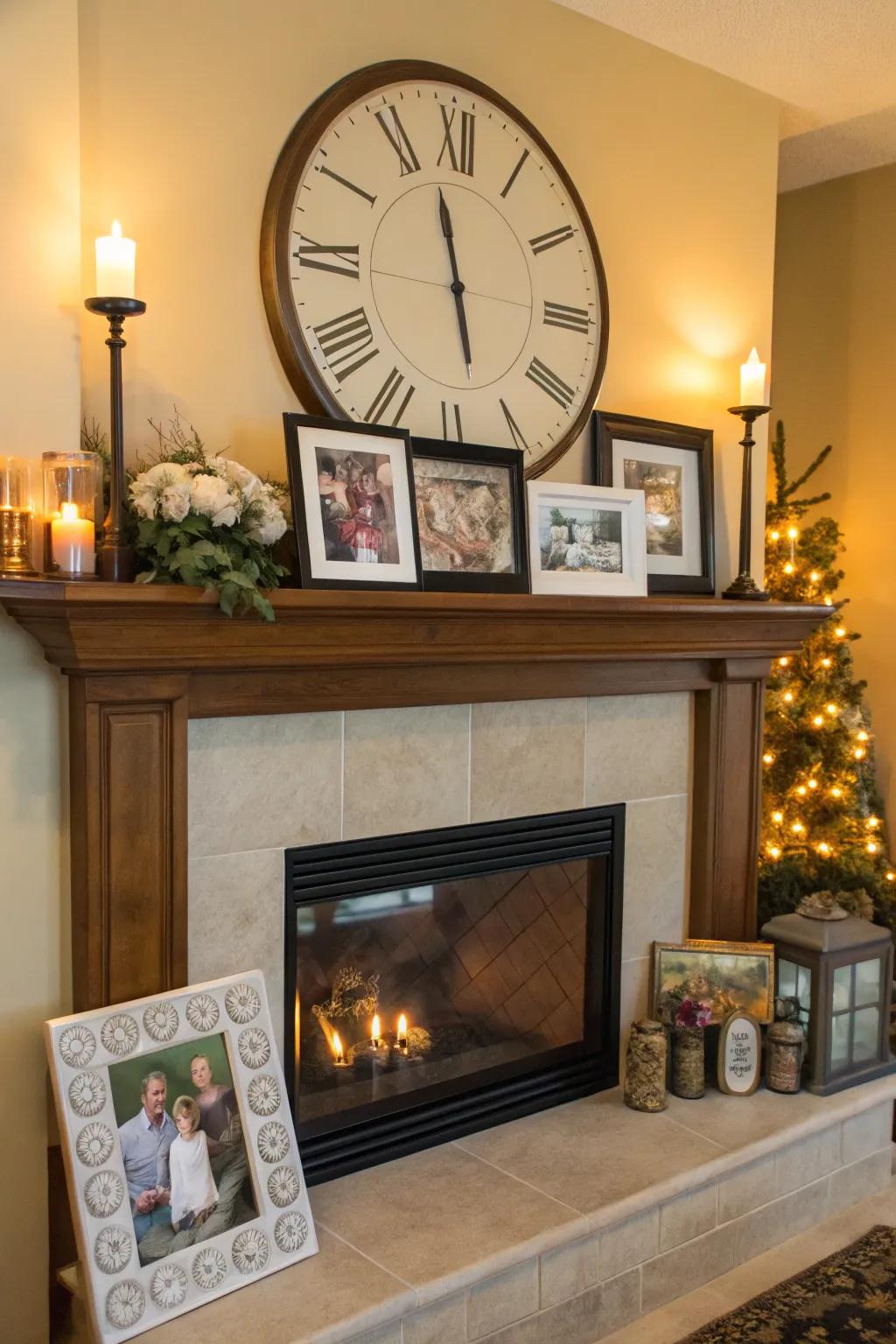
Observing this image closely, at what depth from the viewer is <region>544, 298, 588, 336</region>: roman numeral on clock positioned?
2760 millimetres

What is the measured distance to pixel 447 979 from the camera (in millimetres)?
2746

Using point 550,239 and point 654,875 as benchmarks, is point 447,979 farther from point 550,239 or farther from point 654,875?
point 550,239

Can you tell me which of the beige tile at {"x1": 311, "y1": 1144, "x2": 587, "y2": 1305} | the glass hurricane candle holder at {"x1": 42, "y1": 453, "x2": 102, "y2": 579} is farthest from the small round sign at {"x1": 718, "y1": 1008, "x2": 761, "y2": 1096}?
the glass hurricane candle holder at {"x1": 42, "y1": 453, "x2": 102, "y2": 579}

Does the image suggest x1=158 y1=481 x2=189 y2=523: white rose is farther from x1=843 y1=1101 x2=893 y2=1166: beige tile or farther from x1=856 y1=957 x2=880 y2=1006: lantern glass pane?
x1=843 y1=1101 x2=893 y2=1166: beige tile

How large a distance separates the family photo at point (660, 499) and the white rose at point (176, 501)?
4.27ft

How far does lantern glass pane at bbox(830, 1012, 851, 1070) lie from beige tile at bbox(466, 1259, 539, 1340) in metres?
1.03

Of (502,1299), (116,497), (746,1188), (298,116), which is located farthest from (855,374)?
(502,1299)

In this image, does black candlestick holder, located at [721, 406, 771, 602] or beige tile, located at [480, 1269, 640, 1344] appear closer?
beige tile, located at [480, 1269, 640, 1344]

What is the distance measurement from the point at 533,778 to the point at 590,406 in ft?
2.99

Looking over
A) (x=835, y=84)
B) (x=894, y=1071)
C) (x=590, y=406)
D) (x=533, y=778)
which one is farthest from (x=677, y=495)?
(x=894, y=1071)

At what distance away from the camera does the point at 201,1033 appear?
6.93 feet

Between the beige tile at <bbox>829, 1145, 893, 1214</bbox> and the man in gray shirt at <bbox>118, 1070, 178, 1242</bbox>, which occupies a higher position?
the man in gray shirt at <bbox>118, 1070, 178, 1242</bbox>

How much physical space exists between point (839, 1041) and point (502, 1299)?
1.15m

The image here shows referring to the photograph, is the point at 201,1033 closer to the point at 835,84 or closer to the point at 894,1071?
the point at 894,1071
